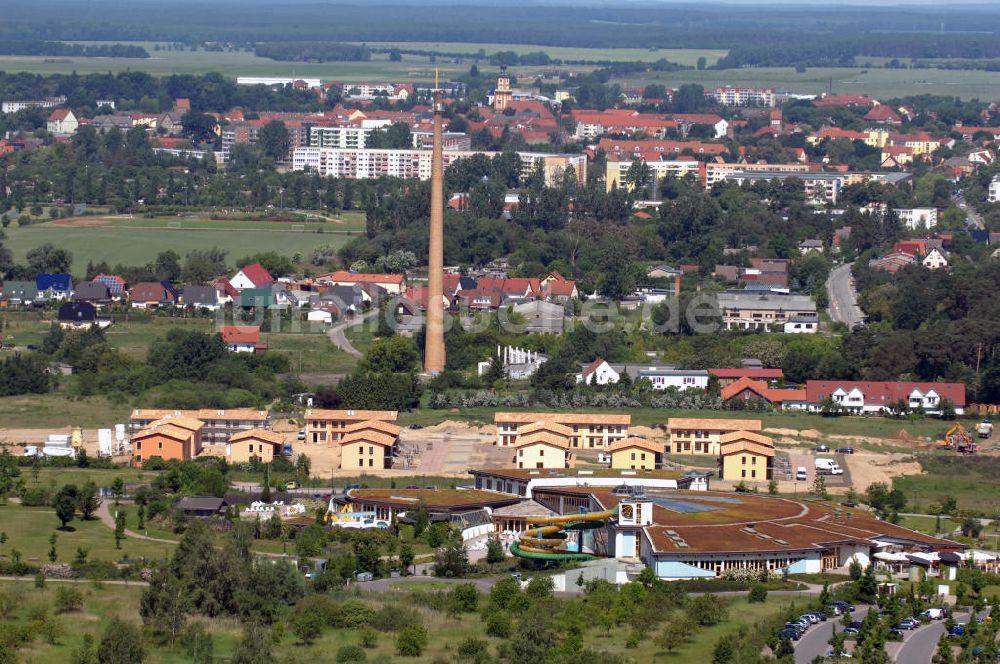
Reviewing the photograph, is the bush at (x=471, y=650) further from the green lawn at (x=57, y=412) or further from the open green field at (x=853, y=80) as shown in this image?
the open green field at (x=853, y=80)

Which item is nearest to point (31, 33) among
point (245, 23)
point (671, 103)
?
point (245, 23)

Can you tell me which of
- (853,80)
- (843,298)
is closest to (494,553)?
(843,298)

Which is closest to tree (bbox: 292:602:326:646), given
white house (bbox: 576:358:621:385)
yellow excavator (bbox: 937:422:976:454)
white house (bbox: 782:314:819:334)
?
yellow excavator (bbox: 937:422:976:454)

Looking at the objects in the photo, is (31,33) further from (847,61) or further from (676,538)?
(676,538)

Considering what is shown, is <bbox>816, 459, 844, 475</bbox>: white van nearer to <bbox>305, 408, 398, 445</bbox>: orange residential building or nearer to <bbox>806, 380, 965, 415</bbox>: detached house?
<bbox>806, 380, 965, 415</bbox>: detached house

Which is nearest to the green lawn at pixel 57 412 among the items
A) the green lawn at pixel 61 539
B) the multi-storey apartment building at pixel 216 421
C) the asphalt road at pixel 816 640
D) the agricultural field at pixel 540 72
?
the multi-storey apartment building at pixel 216 421

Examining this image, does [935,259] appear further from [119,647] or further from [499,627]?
[119,647]

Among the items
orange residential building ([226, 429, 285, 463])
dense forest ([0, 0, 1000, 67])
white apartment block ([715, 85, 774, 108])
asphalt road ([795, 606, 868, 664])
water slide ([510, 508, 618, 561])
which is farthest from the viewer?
dense forest ([0, 0, 1000, 67])
